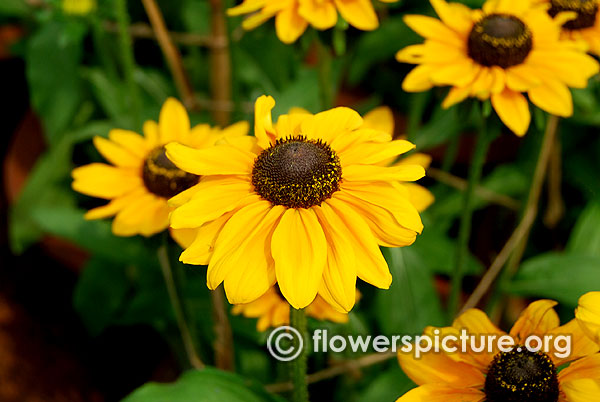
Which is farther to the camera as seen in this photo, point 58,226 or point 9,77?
point 9,77

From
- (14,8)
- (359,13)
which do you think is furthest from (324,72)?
(14,8)

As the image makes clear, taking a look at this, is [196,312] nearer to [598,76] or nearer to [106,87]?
[106,87]

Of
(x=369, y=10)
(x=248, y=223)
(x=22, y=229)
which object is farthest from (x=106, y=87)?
(x=248, y=223)

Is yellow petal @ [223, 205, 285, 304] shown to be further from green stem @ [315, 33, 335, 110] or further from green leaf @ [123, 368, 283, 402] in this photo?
green stem @ [315, 33, 335, 110]

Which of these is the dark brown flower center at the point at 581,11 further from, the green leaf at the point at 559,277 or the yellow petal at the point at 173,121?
the yellow petal at the point at 173,121

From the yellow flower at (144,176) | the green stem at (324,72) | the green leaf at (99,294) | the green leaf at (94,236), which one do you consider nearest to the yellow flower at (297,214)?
the yellow flower at (144,176)

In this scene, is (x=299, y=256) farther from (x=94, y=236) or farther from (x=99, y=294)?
(x=99, y=294)
